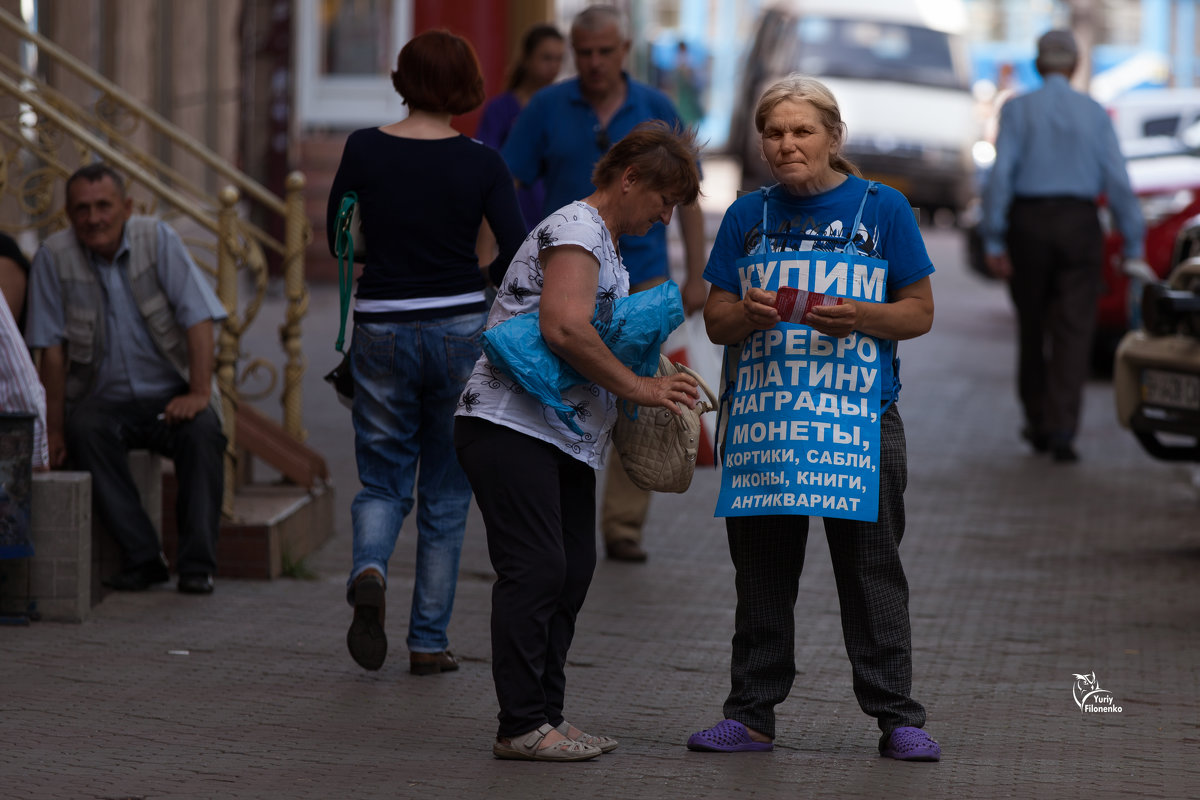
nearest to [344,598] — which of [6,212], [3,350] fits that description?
[3,350]

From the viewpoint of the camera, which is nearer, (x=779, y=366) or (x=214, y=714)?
(x=779, y=366)

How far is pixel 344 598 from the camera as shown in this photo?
22.0 feet

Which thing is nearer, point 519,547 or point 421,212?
point 519,547

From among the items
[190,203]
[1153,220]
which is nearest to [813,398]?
[190,203]

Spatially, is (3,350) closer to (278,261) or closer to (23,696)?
(23,696)

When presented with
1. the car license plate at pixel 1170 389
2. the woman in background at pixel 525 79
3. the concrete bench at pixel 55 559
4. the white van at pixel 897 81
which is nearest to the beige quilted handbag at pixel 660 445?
the concrete bench at pixel 55 559

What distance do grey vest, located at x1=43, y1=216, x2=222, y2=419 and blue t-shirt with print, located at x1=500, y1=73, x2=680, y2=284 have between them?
139cm

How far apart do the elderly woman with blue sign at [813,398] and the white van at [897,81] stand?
2130 centimetres

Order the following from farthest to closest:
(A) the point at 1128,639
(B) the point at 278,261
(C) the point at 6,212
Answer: (B) the point at 278,261
(C) the point at 6,212
(A) the point at 1128,639

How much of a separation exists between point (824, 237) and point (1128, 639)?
2.54 m

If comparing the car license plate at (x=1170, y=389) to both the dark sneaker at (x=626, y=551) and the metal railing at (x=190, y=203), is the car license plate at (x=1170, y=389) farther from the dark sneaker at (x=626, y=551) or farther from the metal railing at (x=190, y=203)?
the metal railing at (x=190, y=203)

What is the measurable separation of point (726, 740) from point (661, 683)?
3.09 feet

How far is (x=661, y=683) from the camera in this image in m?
5.70

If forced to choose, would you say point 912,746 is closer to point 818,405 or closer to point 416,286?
point 818,405
